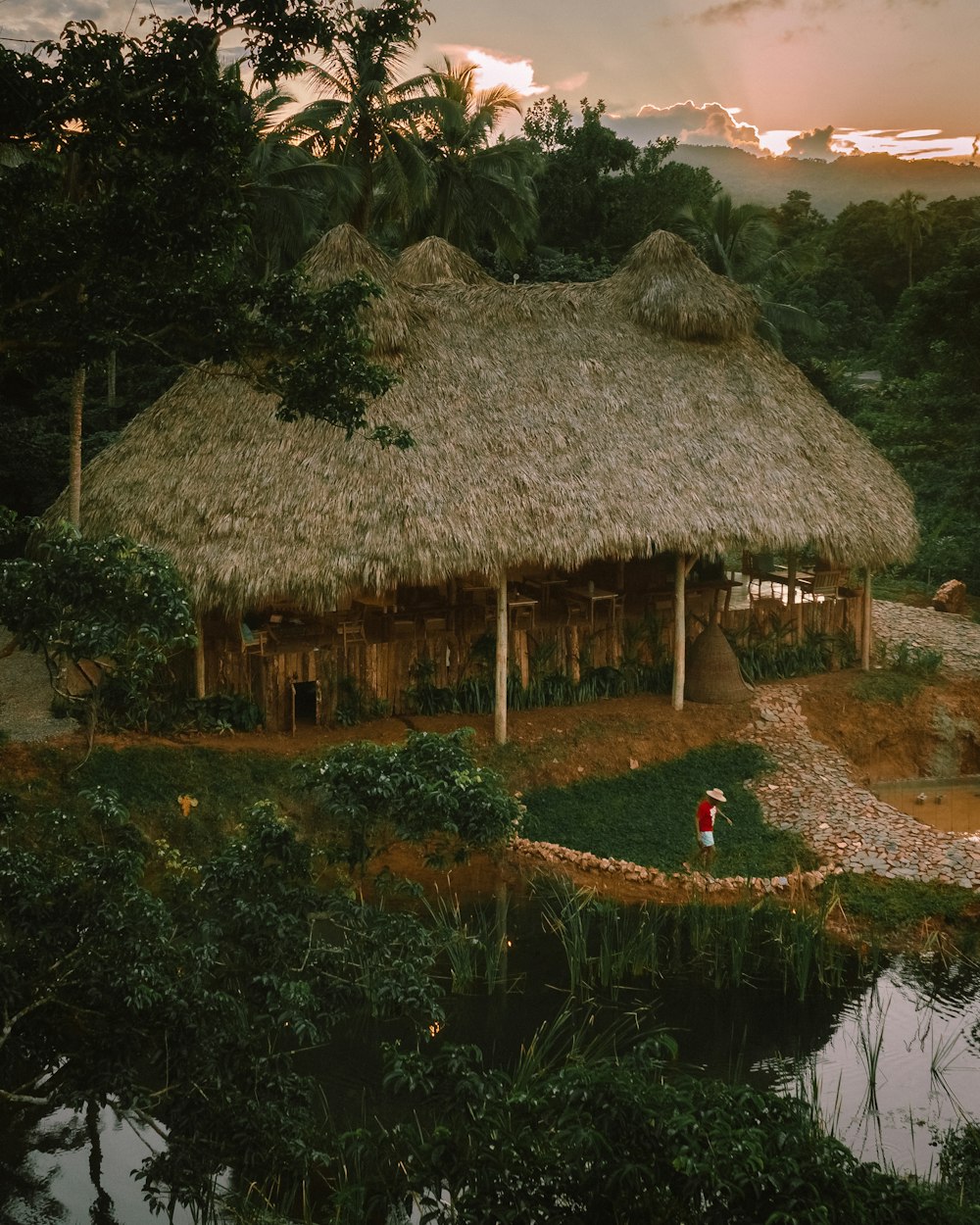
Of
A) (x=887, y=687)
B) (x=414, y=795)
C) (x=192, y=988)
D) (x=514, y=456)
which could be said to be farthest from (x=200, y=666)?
(x=887, y=687)

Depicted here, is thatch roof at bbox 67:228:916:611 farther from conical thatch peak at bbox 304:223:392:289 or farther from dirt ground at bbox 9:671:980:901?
dirt ground at bbox 9:671:980:901

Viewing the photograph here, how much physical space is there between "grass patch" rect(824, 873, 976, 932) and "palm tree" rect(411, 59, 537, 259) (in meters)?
15.6

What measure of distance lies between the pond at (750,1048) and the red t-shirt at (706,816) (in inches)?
62.9

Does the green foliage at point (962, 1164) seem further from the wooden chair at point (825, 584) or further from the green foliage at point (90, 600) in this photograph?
the wooden chair at point (825, 584)

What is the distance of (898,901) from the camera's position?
10969 millimetres

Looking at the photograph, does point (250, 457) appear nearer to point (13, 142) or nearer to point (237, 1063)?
point (13, 142)

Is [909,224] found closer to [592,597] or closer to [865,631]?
[865,631]

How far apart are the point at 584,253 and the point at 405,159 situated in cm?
758

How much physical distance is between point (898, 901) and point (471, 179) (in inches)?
662

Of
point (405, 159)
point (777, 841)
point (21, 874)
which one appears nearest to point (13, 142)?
point (21, 874)

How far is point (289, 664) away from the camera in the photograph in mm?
13438

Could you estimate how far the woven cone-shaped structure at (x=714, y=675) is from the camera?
14.6 m

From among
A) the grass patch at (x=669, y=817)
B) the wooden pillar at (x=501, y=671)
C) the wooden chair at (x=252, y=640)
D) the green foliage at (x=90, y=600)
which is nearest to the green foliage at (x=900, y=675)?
the grass patch at (x=669, y=817)

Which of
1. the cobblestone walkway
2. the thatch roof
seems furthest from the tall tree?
Result: the cobblestone walkway
